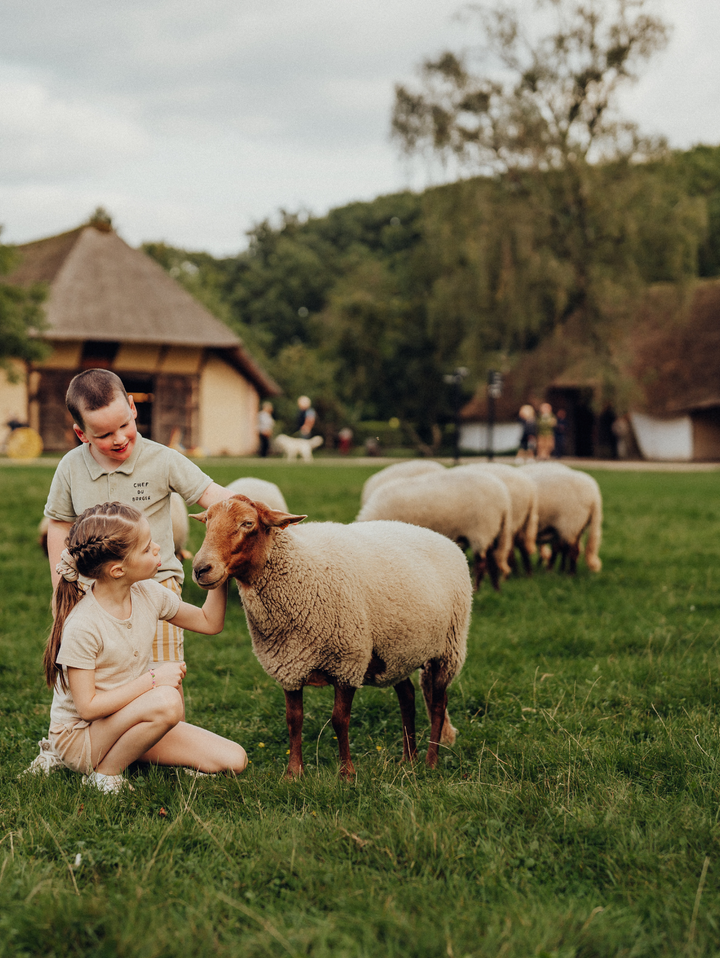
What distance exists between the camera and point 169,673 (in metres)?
3.38

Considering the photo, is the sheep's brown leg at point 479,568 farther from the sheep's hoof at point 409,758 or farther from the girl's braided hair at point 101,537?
the girl's braided hair at point 101,537

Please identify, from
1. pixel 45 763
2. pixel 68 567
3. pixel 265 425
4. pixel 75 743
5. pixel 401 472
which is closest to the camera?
pixel 68 567

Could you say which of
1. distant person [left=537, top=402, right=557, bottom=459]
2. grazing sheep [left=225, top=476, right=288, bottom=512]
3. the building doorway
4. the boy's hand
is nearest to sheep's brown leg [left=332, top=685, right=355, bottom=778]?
the boy's hand

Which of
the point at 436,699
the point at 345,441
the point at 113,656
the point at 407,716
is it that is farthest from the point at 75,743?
the point at 345,441

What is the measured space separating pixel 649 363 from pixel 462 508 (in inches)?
1141

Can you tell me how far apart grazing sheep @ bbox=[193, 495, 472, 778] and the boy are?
0.29m

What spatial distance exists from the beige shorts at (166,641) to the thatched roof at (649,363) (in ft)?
87.8

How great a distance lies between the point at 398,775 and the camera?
136 inches

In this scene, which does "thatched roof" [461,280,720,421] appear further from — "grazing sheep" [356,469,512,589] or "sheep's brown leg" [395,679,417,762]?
"sheep's brown leg" [395,679,417,762]

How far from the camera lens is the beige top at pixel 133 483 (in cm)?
347

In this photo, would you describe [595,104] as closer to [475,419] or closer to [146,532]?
[475,419]

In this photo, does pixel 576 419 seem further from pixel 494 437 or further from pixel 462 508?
pixel 462 508

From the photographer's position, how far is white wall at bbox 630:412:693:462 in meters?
32.0

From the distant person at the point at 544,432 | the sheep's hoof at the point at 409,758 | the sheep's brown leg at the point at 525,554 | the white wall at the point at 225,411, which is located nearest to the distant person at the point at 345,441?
the white wall at the point at 225,411
